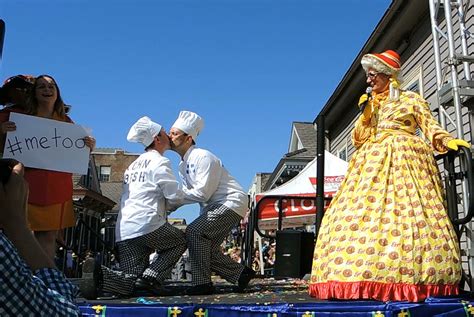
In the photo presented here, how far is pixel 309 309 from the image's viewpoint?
2.48 m

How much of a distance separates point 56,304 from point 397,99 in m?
2.97

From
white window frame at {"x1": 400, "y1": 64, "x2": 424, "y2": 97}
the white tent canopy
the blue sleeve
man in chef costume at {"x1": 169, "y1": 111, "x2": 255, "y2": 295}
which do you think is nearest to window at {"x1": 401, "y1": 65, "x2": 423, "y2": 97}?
white window frame at {"x1": 400, "y1": 64, "x2": 424, "y2": 97}

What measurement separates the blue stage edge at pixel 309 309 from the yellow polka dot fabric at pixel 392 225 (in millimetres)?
184

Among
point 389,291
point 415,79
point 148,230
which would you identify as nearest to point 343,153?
point 415,79

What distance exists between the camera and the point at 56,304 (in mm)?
1167

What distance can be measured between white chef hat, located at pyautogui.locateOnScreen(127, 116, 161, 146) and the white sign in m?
0.40

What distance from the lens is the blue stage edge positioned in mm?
2420

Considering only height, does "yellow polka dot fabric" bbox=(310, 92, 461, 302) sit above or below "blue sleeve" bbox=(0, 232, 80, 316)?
above

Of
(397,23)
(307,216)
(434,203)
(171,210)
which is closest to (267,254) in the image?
(307,216)

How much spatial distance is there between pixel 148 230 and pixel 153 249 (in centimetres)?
19

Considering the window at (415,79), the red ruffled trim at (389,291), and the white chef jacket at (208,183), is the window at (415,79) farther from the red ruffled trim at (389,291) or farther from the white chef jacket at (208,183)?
the red ruffled trim at (389,291)

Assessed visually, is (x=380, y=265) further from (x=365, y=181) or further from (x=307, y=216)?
(x=307, y=216)

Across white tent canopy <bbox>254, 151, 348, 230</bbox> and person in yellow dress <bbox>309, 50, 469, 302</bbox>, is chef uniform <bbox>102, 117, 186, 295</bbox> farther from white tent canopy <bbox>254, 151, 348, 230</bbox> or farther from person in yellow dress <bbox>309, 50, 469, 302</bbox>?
white tent canopy <bbox>254, 151, 348, 230</bbox>

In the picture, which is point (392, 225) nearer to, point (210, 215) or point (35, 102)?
point (210, 215)
